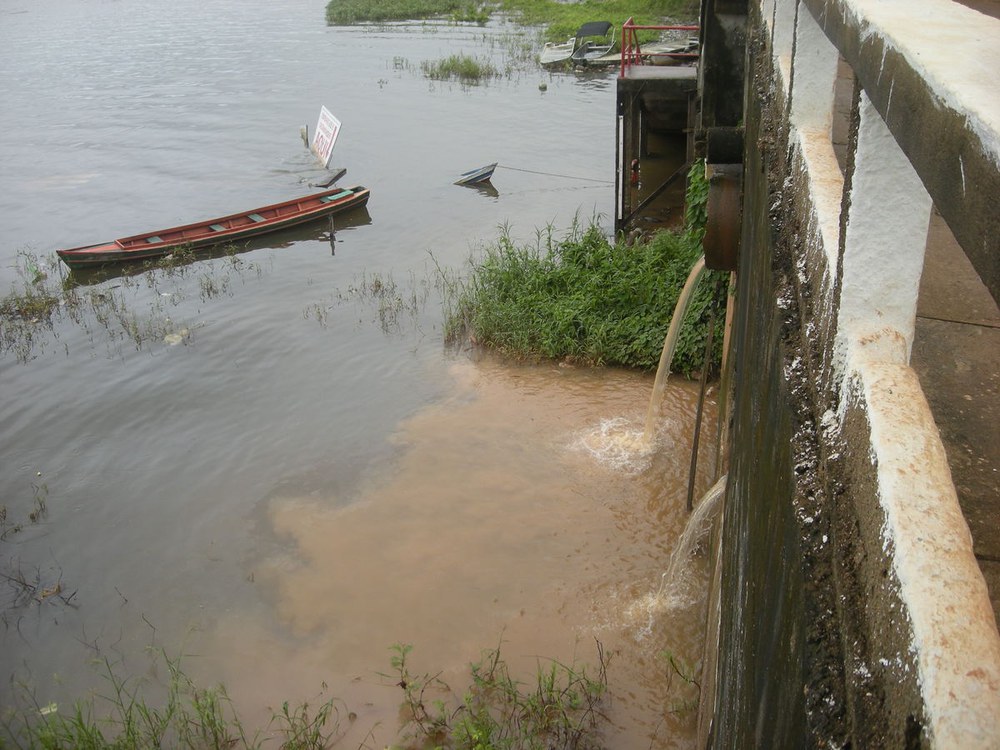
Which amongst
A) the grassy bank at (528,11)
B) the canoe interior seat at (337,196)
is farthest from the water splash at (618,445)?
the grassy bank at (528,11)

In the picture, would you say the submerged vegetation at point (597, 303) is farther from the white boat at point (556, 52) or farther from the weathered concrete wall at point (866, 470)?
the white boat at point (556, 52)

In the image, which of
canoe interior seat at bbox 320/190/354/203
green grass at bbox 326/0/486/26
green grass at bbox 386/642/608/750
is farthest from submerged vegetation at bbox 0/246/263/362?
green grass at bbox 326/0/486/26

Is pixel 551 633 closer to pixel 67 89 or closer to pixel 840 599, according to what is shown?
pixel 840 599

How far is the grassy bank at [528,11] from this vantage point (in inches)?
1512

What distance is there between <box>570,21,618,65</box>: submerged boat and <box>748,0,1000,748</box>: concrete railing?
3139 centimetres

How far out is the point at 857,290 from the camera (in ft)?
4.90

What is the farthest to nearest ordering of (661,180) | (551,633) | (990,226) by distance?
(661,180)
(551,633)
(990,226)

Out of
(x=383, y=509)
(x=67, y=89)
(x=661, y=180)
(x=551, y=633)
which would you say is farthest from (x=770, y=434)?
(x=67, y=89)

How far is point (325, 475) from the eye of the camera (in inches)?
376

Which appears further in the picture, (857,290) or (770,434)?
(770,434)

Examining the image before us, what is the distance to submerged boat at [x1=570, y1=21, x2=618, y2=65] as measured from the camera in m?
31.4

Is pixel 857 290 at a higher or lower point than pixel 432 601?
higher

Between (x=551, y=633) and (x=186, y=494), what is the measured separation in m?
4.66

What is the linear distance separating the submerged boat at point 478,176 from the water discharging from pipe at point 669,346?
1168cm
